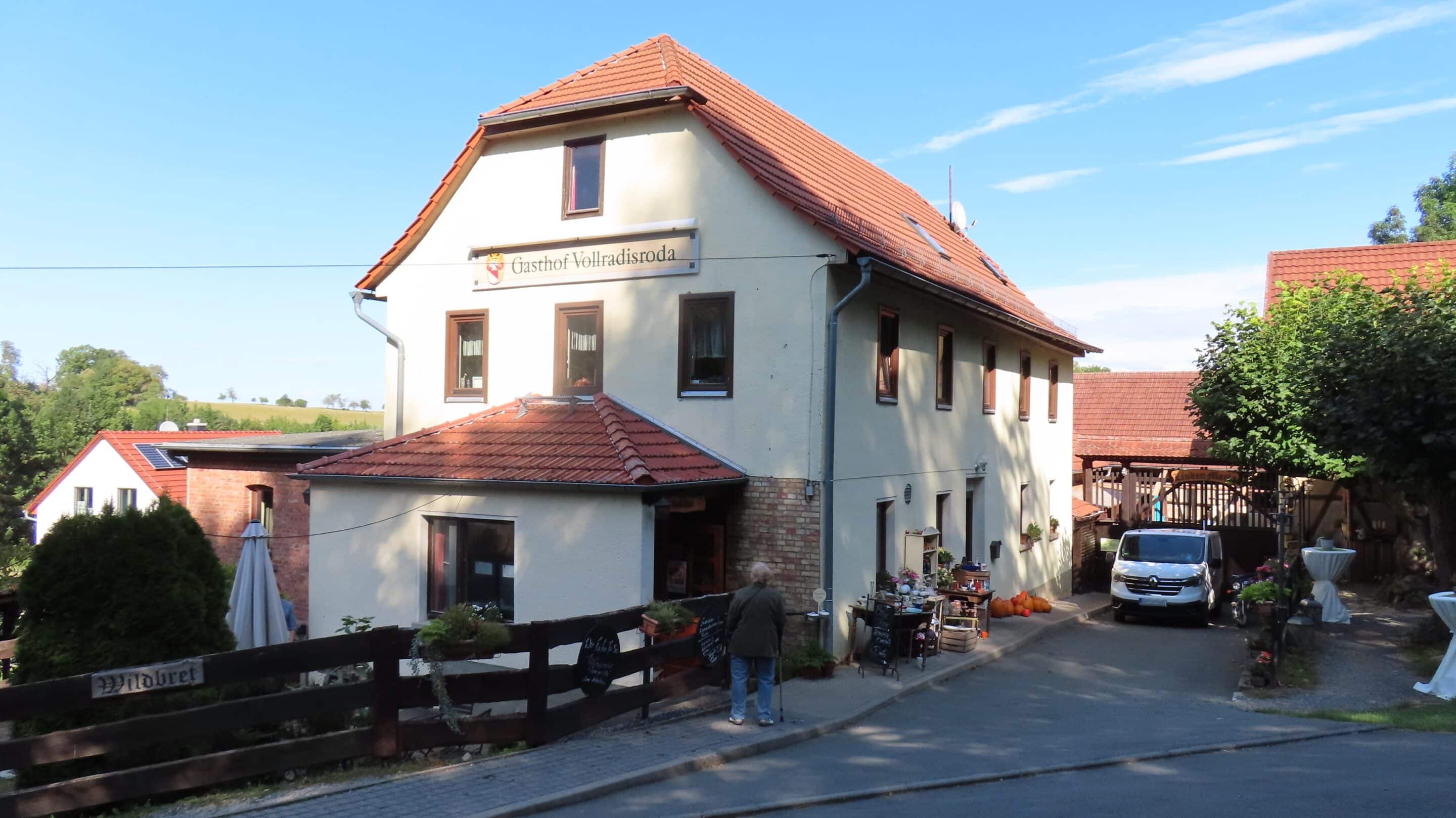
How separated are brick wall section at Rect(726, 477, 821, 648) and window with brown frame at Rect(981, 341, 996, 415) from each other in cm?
720

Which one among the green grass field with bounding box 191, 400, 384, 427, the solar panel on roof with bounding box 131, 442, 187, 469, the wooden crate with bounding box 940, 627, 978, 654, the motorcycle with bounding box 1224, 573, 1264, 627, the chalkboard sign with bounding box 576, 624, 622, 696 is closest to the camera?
the chalkboard sign with bounding box 576, 624, 622, 696

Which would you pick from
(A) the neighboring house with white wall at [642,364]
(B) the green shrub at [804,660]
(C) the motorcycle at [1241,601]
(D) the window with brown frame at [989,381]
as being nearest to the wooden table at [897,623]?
(A) the neighboring house with white wall at [642,364]

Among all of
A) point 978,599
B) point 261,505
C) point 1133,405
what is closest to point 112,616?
point 978,599

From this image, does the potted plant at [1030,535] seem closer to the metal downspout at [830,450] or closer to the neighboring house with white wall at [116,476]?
the metal downspout at [830,450]

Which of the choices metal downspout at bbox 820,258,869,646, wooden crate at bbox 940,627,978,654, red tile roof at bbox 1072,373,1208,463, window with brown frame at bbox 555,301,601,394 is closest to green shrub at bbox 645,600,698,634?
metal downspout at bbox 820,258,869,646

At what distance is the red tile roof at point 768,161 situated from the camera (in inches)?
549

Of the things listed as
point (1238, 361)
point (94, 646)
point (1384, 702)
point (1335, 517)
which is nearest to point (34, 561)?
point (94, 646)

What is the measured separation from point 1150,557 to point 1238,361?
4619mm

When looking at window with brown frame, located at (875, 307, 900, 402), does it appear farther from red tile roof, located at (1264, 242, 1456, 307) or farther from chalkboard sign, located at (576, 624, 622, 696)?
red tile roof, located at (1264, 242, 1456, 307)

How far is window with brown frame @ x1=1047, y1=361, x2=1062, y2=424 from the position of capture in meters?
23.9

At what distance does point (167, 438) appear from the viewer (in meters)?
32.6

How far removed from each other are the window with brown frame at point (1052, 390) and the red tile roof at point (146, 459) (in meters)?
20.9

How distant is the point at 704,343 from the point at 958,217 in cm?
1271

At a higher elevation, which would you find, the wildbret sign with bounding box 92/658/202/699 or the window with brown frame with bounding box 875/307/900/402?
the window with brown frame with bounding box 875/307/900/402
